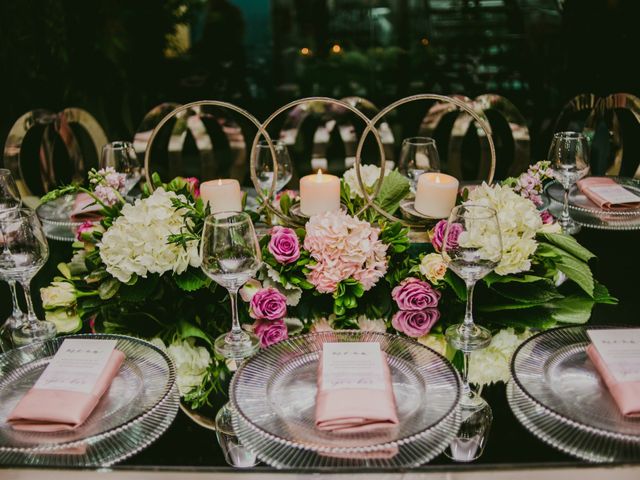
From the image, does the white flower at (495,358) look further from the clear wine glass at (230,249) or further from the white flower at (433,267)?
the clear wine glass at (230,249)

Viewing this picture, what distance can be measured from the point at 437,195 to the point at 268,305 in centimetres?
45

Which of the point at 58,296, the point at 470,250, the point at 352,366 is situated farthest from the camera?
the point at 58,296

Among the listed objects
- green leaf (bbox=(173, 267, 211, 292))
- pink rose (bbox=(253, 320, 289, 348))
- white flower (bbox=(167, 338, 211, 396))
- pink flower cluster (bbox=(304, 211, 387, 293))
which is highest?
pink flower cluster (bbox=(304, 211, 387, 293))

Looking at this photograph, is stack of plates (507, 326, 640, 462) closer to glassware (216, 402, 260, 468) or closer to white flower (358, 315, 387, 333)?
white flower (358, 315, 387, 333)

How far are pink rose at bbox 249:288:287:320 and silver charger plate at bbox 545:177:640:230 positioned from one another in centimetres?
88

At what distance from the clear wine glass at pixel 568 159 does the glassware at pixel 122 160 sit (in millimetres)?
1107

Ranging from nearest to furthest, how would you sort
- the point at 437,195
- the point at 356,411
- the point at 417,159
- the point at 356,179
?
1. the point at 356,411
2. the point at 437,195
3. the point at 356,179
4. the point at 417,159

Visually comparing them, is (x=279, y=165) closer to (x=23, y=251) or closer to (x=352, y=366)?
(x=23, y=251)

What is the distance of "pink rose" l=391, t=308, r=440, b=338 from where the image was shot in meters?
1.17

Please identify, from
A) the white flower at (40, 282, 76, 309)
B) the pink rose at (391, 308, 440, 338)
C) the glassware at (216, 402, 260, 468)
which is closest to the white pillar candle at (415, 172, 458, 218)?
the pink rose at (391, 308, 440, 338)

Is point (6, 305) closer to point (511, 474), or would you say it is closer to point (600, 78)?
point (511, 474)

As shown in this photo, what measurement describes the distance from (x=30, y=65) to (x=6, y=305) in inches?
74.2

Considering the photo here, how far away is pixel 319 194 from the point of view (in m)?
1.38

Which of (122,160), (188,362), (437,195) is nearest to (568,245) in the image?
(437,195)
